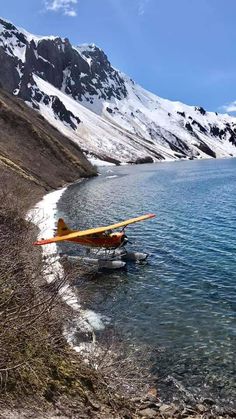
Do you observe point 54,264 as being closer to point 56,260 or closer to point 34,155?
point 56,260

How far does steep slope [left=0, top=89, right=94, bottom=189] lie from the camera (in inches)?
2800

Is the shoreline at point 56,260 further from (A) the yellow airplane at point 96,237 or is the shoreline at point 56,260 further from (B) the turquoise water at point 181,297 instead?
(A) the yellow airplane at point 96,237

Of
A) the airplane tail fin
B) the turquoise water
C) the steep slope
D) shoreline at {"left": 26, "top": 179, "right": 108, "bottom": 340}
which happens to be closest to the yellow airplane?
the airplane tail fin

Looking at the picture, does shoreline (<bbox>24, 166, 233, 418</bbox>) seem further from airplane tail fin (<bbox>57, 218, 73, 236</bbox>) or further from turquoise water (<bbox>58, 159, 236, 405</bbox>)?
airplane tail fin (<bbox>57, 218, 73, 236</bbox>)

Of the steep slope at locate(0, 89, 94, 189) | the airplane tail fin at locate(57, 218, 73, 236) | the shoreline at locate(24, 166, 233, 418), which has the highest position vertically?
the steep slope at locate(0, 89, 94, 189)

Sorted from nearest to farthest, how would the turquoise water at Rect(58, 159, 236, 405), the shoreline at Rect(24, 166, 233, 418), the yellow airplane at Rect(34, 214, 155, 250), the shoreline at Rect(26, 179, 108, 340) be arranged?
1. the turquoise water at Rect(58, 159, 236, 405)
2. the shoreline at Rect(24, 166, 233, 418)
3. the shoreline at Rect(26, 179, 108, 340)
4. the yellow airplane at Rect(34, 214, 155, 250)

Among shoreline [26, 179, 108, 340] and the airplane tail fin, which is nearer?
shoreline [26, 179, 108, 340]

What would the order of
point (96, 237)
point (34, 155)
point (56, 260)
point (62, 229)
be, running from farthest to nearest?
point (34, 155)
point (62, 229)
point (96, 237)
point (56, 260)

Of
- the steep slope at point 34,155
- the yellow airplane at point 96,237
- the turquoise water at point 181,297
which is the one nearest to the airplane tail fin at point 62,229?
the yellow airplane at point 96,237

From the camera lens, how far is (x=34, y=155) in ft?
284

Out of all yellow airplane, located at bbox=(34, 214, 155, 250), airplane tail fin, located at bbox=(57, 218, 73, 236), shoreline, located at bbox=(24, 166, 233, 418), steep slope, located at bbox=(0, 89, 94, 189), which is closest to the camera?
shoreline, located at bbox=(24, 166, 233, 418)

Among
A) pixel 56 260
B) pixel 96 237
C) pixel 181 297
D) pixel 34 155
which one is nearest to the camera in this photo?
pixel 56 260

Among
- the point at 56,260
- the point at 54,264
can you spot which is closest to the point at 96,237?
the point at 54,264

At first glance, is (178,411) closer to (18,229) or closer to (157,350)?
(157,350)
